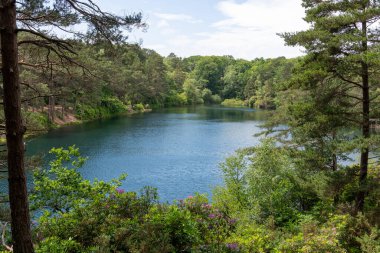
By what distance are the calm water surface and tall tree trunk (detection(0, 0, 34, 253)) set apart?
47.4ft

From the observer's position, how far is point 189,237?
613cm

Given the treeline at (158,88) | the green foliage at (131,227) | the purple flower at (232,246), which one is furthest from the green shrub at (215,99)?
the purple flower at (232,246)

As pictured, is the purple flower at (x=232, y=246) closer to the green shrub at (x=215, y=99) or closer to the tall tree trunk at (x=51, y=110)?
the tall tree trunk at (x=51, y=110)

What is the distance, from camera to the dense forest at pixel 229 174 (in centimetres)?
537

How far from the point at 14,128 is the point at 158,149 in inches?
1087

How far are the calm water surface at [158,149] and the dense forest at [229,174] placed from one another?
7.12 metres

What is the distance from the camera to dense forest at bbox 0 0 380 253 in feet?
17.6

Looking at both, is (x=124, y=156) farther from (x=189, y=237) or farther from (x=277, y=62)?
(x=277, y=62)

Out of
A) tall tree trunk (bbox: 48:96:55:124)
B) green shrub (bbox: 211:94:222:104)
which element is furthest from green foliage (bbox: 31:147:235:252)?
green shrub (bbox: 211:94:222:104)

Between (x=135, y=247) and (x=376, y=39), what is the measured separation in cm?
879

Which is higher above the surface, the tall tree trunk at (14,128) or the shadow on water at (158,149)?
the tall tree trunk at (14,128)

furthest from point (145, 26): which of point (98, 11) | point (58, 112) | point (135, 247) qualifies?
point (58, 112)

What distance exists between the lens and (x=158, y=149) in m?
32.0

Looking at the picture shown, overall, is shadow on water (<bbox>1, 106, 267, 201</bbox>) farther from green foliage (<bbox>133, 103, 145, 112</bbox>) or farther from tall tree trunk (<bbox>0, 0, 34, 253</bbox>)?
green foliage (<bbox>133, 103, 145, 112</bbox>)
